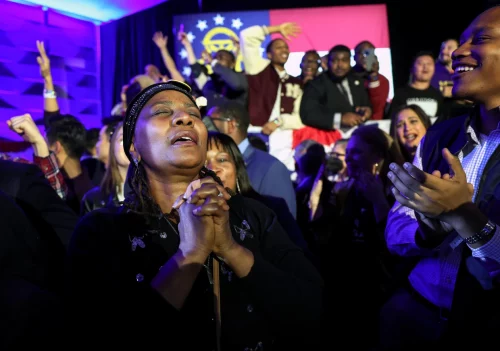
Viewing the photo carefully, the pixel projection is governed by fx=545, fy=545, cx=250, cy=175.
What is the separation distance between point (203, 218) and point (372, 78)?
5.45 metres

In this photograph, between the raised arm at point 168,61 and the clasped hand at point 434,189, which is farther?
the raised arm at point 168,61

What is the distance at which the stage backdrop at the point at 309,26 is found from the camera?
9.60 m

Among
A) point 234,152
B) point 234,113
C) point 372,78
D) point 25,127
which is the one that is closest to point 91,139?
point 25,127

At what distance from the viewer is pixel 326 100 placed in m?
6.32

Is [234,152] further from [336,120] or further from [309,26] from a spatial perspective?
[309,26]

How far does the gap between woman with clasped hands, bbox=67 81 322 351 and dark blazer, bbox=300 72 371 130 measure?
391 centimetres

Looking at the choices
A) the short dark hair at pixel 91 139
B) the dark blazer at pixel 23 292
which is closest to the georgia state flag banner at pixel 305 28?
the short dark hair at pixel 91 139

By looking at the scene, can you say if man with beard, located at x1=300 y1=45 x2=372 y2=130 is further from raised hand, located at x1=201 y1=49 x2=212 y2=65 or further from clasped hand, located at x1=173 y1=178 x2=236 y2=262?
clasped hand, located at x1=173 y1=178 x2=236 y2=262

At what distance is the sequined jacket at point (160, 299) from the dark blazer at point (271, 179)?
1938mm

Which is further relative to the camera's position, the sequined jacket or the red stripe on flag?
the red stripe on flag

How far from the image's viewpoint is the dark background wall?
1026 centimetres

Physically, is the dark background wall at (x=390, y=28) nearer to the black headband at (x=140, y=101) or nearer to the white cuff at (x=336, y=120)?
the white cuff at (x=336, y=120)

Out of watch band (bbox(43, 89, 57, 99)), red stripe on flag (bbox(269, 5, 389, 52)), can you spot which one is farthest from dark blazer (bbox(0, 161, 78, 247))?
red stripe on flag (bbox(269, 5, 389, 52))

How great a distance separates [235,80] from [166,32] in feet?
15.8
